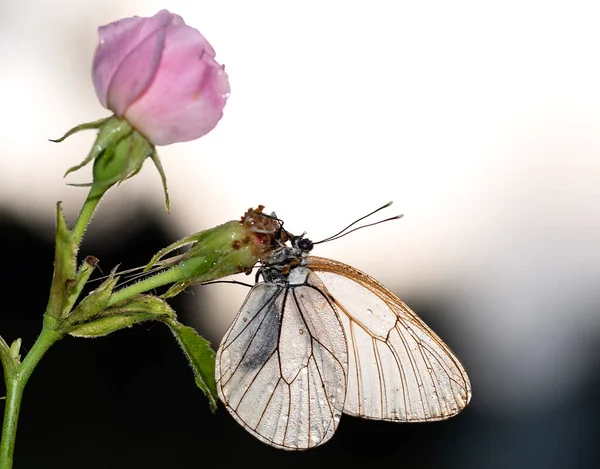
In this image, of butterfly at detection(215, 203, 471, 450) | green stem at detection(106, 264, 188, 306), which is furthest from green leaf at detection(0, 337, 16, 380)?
butterfly at detection(215, 203, 471, 450)

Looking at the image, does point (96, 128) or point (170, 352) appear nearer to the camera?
point (96, 128)

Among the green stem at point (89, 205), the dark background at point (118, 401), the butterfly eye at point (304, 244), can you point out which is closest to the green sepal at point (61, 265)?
the green stem at point (89, 205)

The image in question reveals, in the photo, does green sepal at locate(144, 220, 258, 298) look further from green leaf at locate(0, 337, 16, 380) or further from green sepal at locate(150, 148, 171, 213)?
green leaf at locate(0, 337, 16, 380)

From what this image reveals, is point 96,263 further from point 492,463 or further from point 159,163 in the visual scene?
point 492,463

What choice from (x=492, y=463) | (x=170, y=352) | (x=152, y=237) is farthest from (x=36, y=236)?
(x=492, y=463)

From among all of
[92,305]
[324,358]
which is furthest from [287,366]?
[92,305]

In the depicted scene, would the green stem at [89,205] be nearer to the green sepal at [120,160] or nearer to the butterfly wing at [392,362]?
the green sepal at [120,160]

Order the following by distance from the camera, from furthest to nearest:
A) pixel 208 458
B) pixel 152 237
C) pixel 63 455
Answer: pixel 152 237
pixel 208 458
pixel 63 455
